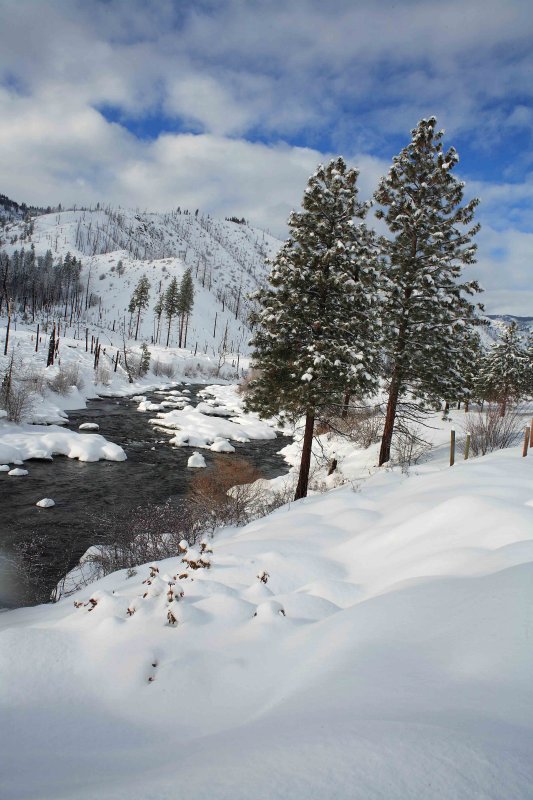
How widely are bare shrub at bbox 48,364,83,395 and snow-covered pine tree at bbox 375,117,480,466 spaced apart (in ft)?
98.1

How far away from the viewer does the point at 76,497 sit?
15.6m

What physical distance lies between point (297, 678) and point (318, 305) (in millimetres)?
12236

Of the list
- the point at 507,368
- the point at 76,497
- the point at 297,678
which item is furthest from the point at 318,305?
the point at 507,368

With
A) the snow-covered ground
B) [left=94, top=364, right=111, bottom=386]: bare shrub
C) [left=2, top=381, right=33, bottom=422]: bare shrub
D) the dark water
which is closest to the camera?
the snow-covered ground

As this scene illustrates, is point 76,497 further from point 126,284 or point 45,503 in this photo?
point 126,284

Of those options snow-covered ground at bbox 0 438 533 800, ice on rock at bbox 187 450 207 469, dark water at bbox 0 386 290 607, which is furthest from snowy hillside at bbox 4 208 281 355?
snow-covered ground at bbox 0 438 533 800

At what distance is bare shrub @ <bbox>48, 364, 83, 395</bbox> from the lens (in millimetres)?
35469

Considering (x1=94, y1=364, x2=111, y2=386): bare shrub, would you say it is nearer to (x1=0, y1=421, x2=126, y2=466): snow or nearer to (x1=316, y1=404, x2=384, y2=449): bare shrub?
(x1=0, y1=421, x2=126, y2=466): snow

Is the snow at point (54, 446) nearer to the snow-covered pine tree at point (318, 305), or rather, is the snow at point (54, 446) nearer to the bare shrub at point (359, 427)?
the snow-covered pine tree at point (318, 305)

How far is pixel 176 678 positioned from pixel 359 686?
63.3 inches

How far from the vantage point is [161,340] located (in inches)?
4230

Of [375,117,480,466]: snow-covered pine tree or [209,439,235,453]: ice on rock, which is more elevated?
[375,117,480,466]: snow-covered pine tree

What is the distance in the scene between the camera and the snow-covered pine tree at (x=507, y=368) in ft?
128

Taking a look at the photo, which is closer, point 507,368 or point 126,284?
point 507,368
